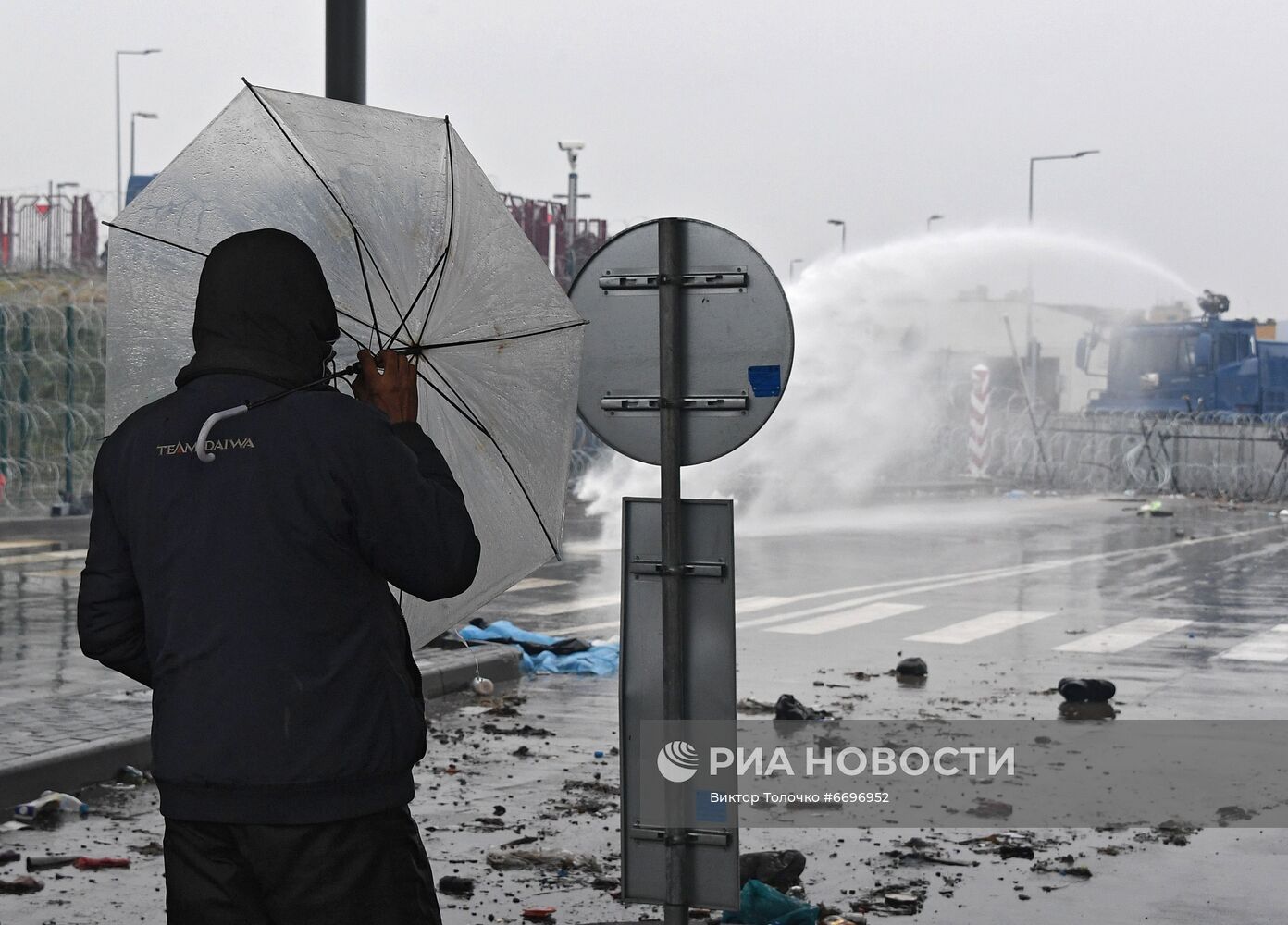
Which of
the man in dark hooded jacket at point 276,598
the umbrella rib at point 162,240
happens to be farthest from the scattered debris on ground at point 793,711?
the man in dark hooded jacket at point 276,598

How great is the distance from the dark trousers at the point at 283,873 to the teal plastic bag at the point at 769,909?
260cm

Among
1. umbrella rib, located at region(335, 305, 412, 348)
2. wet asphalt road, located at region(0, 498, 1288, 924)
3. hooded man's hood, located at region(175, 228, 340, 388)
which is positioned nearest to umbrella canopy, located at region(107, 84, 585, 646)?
umbrella rib, located at region(335, 305, 412, 348)

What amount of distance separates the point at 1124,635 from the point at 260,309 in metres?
11.3

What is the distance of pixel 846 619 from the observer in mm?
14195

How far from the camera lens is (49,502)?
2397 cm

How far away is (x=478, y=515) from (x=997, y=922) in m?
2.69

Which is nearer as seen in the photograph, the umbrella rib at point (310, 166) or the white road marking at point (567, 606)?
the umbrella rib at point (310, 166)

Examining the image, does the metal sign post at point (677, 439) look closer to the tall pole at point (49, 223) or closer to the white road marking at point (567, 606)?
the white road marking at point (567, 606)

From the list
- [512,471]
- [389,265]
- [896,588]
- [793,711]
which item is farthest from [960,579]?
[389,265]

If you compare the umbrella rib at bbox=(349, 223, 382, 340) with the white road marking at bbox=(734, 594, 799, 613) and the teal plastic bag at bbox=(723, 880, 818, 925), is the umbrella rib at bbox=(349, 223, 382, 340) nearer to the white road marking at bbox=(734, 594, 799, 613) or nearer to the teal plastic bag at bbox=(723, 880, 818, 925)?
the teal plastic bag at bbox=(723, 880, 818, 925)

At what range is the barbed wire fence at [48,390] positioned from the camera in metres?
22.9

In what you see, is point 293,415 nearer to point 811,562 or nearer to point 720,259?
point 720,259

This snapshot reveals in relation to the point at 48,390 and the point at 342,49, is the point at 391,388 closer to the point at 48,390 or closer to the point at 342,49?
the point at 342,49

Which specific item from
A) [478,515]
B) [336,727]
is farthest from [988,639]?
[336,727]
